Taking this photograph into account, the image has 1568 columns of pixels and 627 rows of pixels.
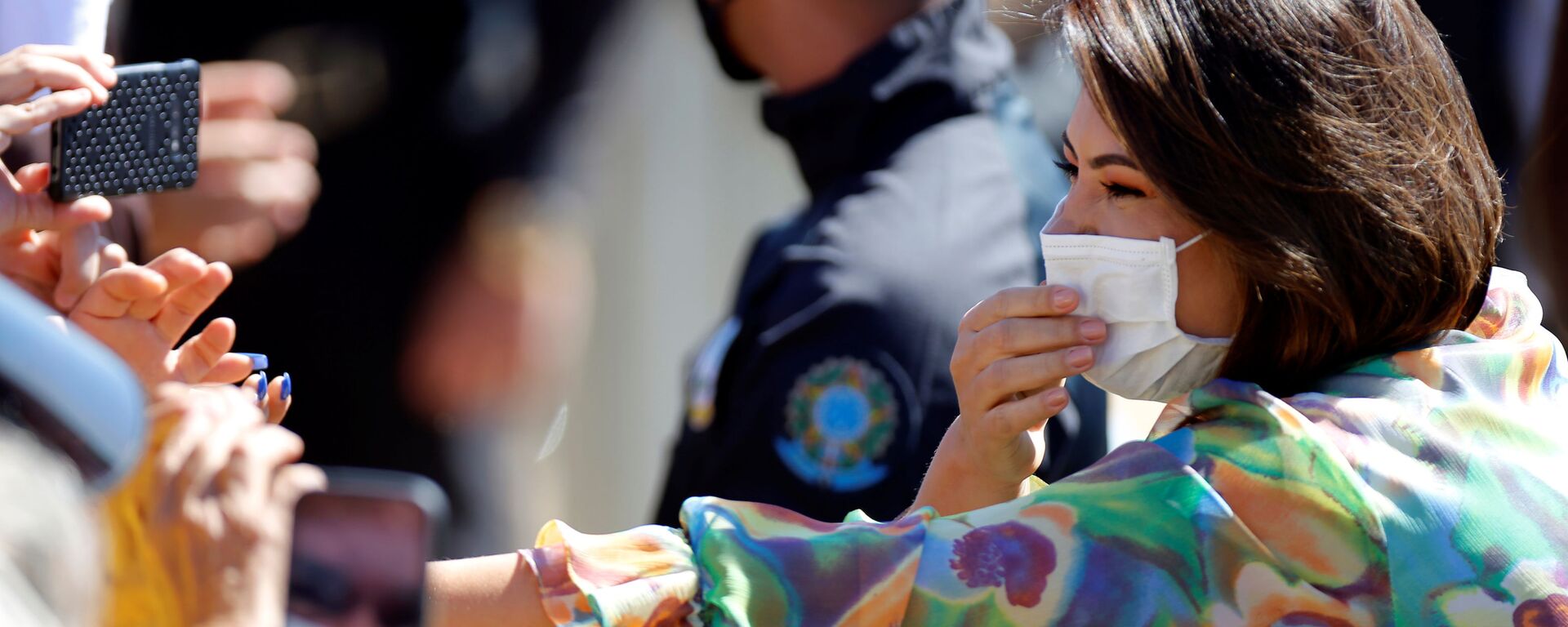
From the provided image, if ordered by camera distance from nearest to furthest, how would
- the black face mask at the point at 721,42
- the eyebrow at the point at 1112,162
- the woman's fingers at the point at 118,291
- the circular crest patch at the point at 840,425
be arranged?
the eyebrow at the point at 1112,162, the woman's fingers at the point at 118,291, the circular crest patch at the point at 840,425, the black face mask at the point at 721,42

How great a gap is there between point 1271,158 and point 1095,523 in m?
0.42

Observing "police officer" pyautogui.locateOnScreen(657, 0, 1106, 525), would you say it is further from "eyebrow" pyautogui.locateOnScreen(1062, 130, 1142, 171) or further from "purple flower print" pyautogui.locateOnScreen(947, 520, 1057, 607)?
"purple flower print" pyautogui.locateOnScreen(947, 520, 1057, 607)

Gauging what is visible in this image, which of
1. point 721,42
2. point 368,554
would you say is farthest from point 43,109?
point 721,42

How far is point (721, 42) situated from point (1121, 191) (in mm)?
1873

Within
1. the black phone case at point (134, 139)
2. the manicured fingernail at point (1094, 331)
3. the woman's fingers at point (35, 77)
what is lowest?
the manicured fingernail at point (1094, 331)

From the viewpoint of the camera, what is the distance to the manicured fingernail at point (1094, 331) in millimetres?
1841

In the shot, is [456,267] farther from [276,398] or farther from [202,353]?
[276,398]

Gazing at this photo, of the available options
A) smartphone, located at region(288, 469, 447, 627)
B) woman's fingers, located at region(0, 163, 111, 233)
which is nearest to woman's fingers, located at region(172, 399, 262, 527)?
smartphone, located at region(288, 469, 447, 627)

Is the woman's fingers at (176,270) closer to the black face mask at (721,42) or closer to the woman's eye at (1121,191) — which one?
the woman's eye at (1121,191)

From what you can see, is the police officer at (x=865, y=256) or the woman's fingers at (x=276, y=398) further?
the police officer at (x=865, y=256)

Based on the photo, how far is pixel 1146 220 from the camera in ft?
5.73

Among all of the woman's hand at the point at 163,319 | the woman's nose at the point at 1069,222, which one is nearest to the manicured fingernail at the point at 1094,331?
the woman's nose at the point at 1069,222

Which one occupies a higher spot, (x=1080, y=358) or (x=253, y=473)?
(x=253, y=473)

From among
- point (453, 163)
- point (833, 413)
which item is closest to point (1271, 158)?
point (833, 413)
